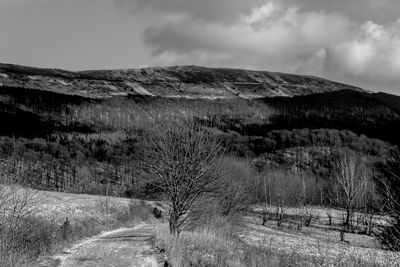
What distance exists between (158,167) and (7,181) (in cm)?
716

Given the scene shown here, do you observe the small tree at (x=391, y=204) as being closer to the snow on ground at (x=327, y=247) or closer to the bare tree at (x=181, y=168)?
the snow on ground at (x=327, y=247)

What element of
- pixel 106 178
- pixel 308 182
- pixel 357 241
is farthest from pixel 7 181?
pixel 106 178

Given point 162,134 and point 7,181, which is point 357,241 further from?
point 7,181

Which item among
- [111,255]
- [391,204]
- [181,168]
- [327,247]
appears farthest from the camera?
[181,168]

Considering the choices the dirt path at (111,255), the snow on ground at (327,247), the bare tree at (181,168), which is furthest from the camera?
the bare tree at (181,168)

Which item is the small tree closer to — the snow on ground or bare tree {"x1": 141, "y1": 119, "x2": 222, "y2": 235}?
the snow on ground

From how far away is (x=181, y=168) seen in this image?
2061cm

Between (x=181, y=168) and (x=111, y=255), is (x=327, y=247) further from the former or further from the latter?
(x=111, y=255)

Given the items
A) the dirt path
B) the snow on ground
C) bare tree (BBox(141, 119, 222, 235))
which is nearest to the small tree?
the snow on ground

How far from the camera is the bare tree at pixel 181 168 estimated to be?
67.4 ft

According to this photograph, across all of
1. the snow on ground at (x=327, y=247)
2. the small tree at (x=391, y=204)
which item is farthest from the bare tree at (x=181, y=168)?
the small tree at (x=391, y=204)

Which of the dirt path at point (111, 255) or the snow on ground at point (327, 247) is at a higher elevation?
the dirt path at point (111, 255)

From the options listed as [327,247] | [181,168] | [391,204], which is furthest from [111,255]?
[391,204]

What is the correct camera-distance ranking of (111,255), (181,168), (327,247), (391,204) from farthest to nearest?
(181,168) < (327,247) < (111,255) < (391,204)
